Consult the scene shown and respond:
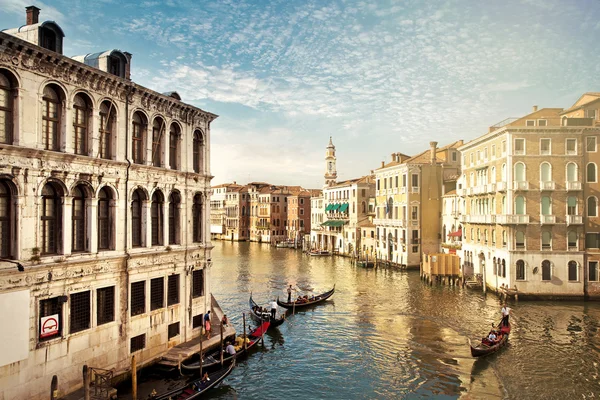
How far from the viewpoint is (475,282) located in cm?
3331

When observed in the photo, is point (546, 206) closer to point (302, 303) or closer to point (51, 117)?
point (302, 303)

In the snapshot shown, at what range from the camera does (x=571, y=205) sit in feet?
95.7

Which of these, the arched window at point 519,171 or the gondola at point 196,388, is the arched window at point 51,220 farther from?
the arched window at point 519,171

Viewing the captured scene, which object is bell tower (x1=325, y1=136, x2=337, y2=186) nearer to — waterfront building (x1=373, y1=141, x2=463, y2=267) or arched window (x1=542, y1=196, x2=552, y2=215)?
waterfront building (x1=373, y1=141, x2=463, y2=267)

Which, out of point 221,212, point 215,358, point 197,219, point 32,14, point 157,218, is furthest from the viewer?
point 221,212

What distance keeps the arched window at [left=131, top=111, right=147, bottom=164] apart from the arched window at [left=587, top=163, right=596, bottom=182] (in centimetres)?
2713

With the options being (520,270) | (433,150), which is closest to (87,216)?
(520,270)

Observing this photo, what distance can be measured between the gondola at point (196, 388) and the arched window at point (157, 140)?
7834mm

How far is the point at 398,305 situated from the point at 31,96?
23.6 metres

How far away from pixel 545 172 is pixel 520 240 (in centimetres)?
462

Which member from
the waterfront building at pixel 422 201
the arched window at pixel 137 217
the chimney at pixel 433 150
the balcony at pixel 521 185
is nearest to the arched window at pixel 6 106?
the arched window at pixel 137 217

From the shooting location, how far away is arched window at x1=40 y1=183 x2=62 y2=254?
1277 cm

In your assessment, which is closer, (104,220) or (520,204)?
(104,220)

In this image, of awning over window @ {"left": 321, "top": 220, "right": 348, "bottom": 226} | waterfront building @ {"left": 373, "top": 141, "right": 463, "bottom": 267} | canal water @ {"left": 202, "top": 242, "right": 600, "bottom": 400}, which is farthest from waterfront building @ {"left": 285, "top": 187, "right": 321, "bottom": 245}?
canal water @ {"left": 202, "top": 242, "right": 600, "bottom": 400}
